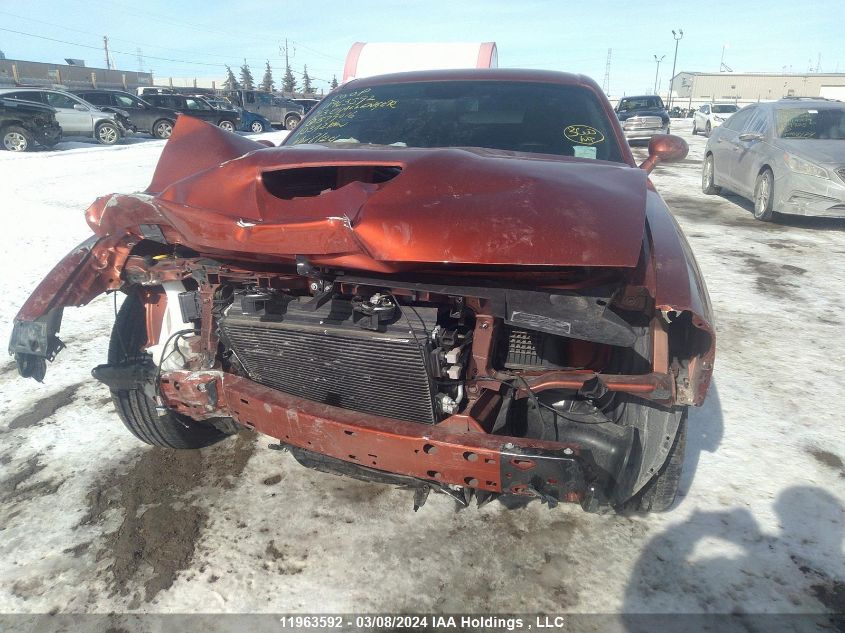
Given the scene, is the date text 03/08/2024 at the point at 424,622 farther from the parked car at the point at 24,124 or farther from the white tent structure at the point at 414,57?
the parked car at the point at 24,124

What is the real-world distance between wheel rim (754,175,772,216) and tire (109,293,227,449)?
778 centimetres

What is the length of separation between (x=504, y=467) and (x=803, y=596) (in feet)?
3.70

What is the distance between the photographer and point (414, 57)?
9.23m

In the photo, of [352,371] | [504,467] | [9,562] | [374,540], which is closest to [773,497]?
[504,467]

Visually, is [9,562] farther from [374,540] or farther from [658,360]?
[658,360]

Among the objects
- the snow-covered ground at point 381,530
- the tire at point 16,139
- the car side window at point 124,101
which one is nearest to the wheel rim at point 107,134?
the tire at point 16,139

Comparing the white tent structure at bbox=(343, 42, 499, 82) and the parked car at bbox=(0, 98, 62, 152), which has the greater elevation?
the white tent structure at bbox=(343, 42, 499, 82)

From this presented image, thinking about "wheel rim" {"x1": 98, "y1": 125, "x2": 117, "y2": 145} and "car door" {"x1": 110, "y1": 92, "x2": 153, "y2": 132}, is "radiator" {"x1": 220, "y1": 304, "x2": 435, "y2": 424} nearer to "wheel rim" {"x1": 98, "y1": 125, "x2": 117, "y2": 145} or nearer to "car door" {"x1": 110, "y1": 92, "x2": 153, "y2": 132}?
"wheel rim" {"x1": 98, "y1": 125, "x2": 117, "y2": 145}

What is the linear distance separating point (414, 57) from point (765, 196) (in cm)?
561

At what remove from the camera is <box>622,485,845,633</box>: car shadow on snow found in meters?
1.84

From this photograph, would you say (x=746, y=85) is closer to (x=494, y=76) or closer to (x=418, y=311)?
(x=494, y=76)

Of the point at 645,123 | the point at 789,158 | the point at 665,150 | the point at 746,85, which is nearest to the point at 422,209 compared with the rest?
the point at 665,150

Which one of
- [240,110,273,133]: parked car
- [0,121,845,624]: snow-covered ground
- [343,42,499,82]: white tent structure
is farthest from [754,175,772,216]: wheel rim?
[240,110,273,133]: parked car

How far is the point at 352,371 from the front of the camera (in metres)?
1.97
